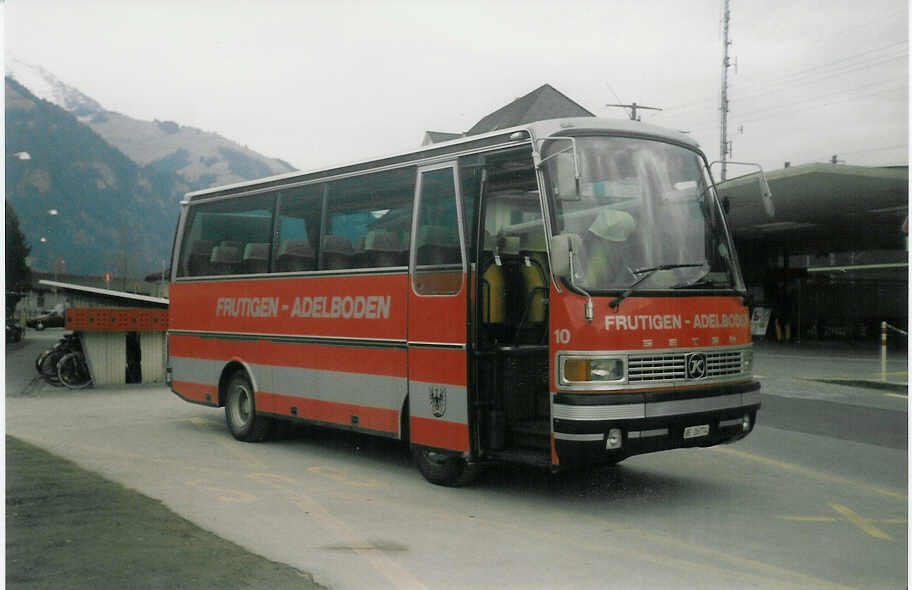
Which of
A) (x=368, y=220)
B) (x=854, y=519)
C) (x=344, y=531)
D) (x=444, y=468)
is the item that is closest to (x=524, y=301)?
(x=444, y=468)

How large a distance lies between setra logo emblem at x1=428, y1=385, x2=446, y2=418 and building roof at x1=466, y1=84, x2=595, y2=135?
4044cm

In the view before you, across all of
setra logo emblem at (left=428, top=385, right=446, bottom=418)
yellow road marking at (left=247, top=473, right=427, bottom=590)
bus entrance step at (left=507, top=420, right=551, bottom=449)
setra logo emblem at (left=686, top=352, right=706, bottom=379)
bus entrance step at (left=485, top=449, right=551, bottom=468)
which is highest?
setra logo emblem at (left=686, top=352, right=706, bottom=379)

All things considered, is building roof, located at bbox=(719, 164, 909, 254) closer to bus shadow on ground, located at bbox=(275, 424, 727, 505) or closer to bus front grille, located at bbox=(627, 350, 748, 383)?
bus shadow on ground, located at bbox=(275, 424, 727, 505)

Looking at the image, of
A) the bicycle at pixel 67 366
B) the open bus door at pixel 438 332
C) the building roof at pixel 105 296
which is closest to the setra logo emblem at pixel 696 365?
the open bus door at pixel 438 332

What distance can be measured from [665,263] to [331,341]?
12.5 ft

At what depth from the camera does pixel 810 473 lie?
924 centimetres

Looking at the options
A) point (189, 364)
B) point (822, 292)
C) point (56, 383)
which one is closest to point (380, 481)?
point (189, 364)

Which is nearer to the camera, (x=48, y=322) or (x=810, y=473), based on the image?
(x=810, y=473)

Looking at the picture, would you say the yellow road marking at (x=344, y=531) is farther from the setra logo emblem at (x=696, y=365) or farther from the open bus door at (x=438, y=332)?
the setra logo emblem at (x=696, y=365)

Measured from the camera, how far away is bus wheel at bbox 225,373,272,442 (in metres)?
11.1

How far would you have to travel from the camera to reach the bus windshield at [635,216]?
285 inches

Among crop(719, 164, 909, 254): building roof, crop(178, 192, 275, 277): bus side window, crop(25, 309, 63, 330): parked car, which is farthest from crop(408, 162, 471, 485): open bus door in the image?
crop(25, 309, 63, 330): parked car

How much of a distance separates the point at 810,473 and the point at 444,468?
12.2 feet

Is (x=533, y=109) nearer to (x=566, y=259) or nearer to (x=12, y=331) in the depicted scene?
(x=12, y=331)
